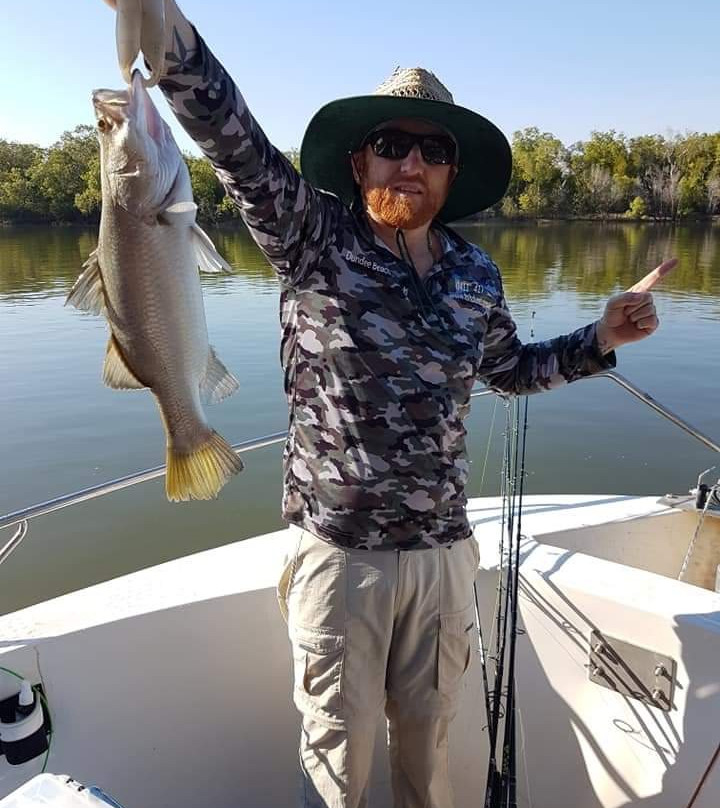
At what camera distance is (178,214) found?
1444mm

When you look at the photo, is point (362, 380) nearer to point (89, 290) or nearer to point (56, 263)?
point (89, 290)

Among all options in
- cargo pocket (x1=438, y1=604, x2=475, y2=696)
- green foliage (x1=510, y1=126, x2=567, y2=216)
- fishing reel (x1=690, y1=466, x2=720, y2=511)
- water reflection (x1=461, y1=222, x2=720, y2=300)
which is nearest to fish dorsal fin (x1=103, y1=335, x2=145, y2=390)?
cargo pocket (x1=438, y1=604, x2=475, y2=696)

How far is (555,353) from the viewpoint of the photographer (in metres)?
2.36

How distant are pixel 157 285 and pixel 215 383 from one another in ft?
1.09

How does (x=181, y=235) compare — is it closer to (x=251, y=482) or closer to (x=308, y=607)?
(x=308, y=607)

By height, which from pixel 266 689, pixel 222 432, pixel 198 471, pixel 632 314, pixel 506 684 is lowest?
pixel 222 432

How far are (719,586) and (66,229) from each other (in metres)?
50.1

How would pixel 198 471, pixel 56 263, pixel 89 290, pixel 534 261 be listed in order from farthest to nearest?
pixel 534 261, pixel 56 263, pixel 198 471, pixel 89 290

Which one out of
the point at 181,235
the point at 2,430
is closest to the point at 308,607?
the point at 181,235

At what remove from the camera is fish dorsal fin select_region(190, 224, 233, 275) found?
1540 mm

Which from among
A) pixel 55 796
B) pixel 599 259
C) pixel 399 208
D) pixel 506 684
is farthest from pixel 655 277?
pixel 599 259

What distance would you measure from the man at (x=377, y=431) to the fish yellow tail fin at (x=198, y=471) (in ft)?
0.75

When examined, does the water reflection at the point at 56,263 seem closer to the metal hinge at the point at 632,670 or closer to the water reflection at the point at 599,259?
the water reflection at the point at 599,259

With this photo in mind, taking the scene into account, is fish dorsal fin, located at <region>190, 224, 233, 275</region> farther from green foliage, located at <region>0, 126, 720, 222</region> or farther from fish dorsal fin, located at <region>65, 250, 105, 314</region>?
green foliage, located at <region>0, 126, 720, 222</region>
